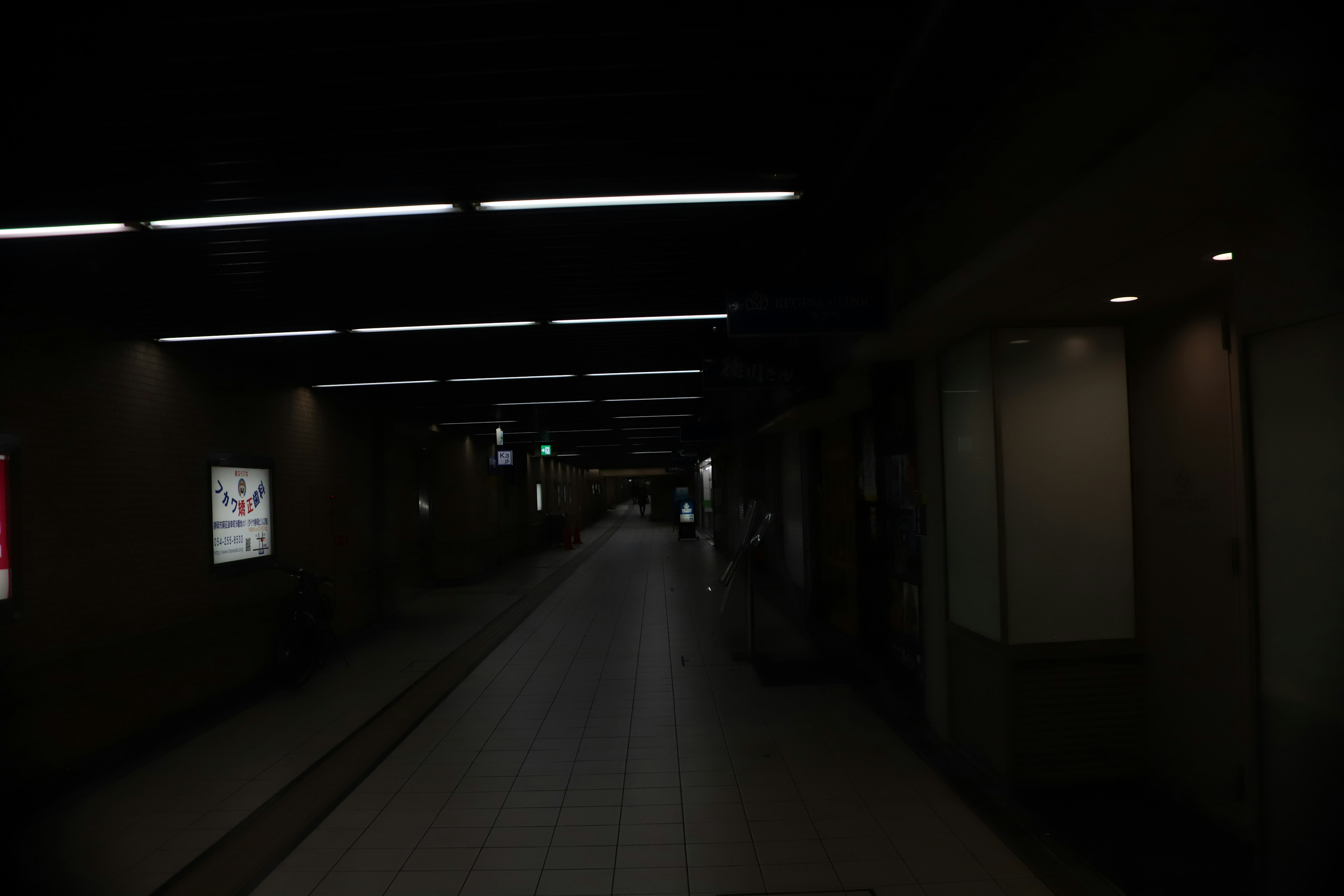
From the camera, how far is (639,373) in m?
8.40

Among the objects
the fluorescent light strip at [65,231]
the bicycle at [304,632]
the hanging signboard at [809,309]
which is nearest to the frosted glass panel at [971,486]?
the hanging signboard at [809,309]

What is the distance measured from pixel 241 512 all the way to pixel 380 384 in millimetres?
2328

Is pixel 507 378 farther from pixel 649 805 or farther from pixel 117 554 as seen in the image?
pixel 649 805

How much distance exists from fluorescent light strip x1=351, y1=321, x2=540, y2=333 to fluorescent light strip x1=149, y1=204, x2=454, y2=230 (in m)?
2.04

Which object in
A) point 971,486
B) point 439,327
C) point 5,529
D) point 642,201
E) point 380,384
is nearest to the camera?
point 642,201

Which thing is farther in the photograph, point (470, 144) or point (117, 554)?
point (117, 554)

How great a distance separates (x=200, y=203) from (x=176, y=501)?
3.24 metres

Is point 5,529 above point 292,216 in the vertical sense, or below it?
below

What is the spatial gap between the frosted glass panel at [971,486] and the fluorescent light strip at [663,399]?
5.91 metres

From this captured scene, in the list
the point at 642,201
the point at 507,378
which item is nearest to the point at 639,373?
the point at 507,378

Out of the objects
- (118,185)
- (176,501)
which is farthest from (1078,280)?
(176,501)

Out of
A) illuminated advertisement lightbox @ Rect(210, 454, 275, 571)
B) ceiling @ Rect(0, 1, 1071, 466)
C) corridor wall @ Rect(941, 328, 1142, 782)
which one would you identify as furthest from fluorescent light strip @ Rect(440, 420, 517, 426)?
corridor wall @ Rect(941, 328, 1142, 782)

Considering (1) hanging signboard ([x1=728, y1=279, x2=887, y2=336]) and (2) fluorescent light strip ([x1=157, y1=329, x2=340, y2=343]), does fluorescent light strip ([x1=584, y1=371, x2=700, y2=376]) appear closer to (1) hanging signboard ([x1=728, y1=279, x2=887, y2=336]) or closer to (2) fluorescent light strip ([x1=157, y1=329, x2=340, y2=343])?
(2) fluorescent light strip ([x1=157, y1=329, x2=340, y2=343])

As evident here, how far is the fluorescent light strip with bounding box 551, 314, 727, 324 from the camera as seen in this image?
215 inches
